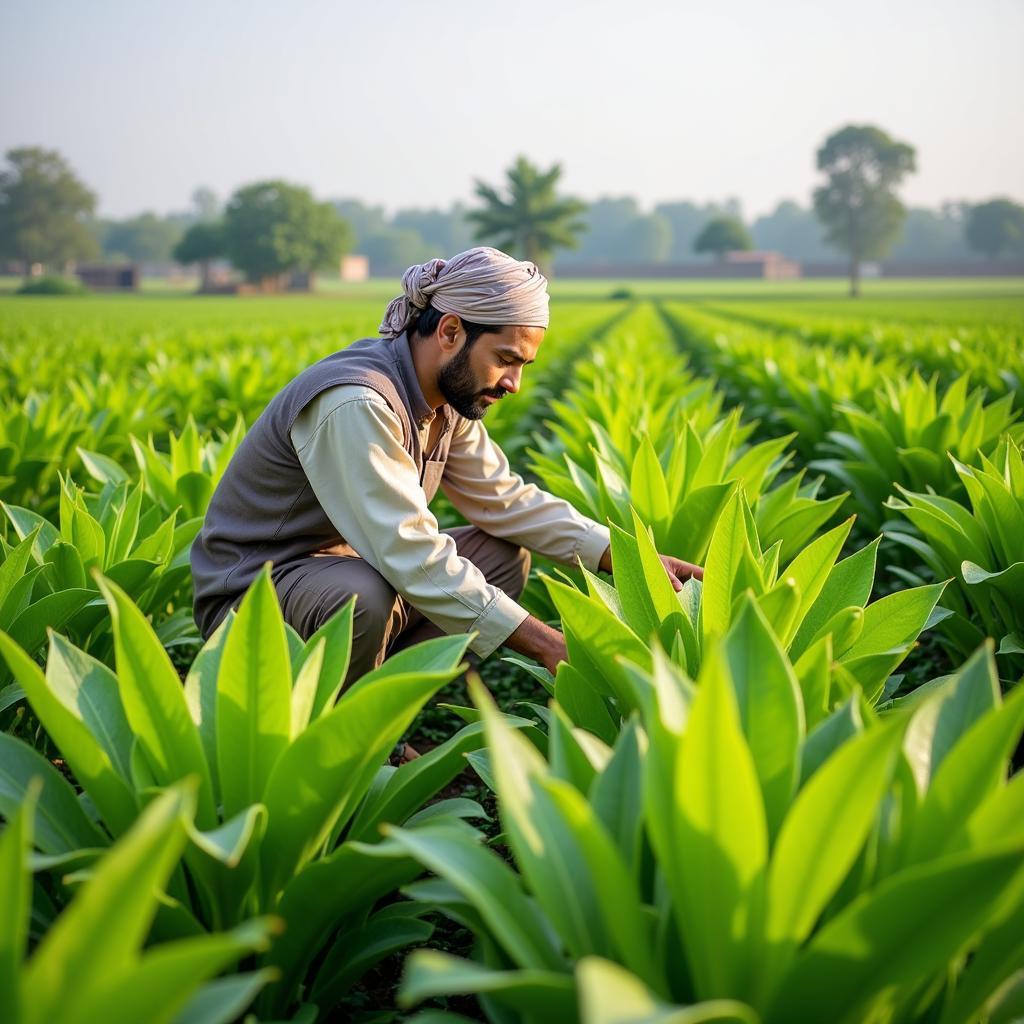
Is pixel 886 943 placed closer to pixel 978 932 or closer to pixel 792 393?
pixel 978 932

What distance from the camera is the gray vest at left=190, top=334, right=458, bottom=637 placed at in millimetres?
2697

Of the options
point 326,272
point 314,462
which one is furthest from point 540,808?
point 326,272

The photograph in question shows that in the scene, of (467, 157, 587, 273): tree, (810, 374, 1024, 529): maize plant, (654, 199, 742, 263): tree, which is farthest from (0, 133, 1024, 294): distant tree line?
(810, 374, 1024, 529): maize plant

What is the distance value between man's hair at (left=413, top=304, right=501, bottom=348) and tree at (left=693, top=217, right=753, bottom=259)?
369ft

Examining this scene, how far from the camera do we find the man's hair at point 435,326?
2752 millimetres

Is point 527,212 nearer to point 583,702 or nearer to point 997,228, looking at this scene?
point 997,228

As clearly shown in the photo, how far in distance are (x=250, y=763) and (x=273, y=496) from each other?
1.21m

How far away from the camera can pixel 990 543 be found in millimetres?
3125

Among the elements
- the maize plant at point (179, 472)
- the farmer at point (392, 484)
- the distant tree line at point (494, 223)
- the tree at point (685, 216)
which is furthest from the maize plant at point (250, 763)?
the tree at point (685, 216)

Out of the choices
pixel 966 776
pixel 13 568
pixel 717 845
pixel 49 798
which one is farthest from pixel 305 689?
pixel 13 568

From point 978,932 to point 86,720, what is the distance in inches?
55.2

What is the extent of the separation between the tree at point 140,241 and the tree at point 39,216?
3864cm

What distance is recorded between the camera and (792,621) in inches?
82.6

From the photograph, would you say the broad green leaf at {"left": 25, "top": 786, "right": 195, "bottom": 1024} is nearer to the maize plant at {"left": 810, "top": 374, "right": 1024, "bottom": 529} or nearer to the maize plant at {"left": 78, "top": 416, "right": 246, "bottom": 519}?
the maize plant at {"left": 78, "top": 416, "right": 246, "bottom": 519}
